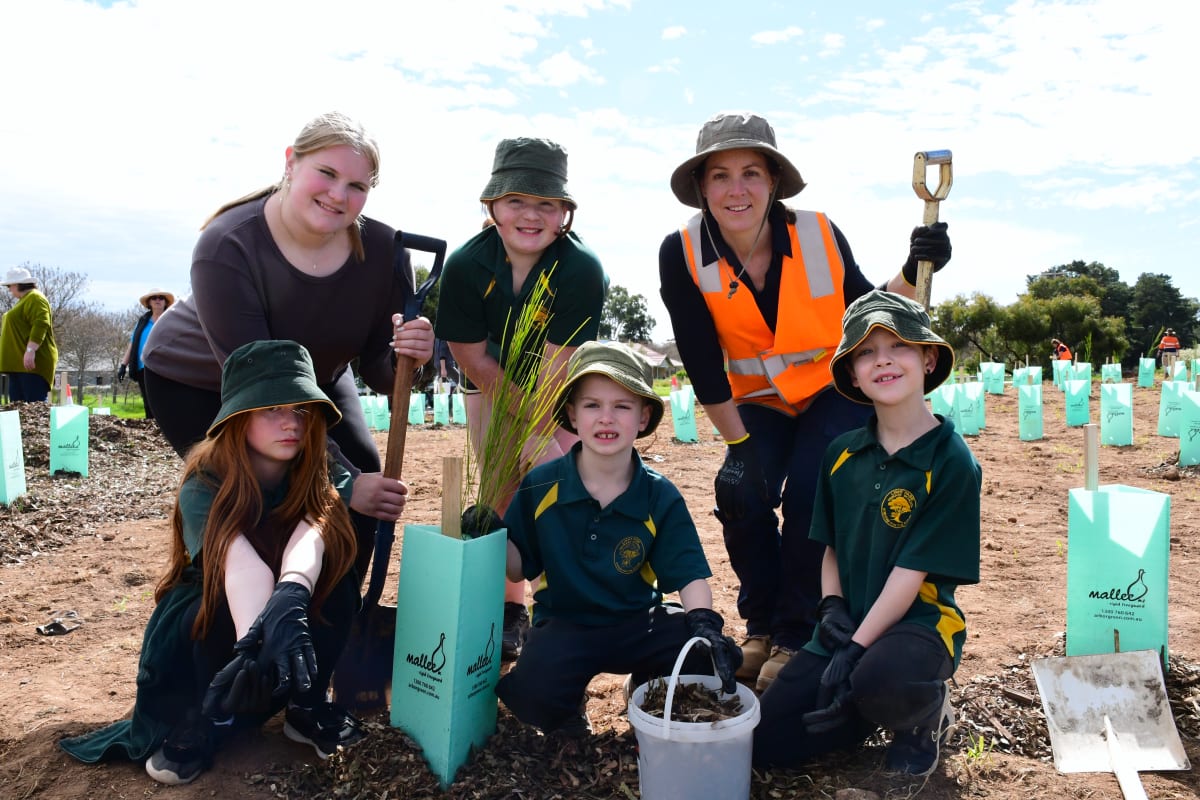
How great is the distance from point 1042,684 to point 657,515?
1.09 meters

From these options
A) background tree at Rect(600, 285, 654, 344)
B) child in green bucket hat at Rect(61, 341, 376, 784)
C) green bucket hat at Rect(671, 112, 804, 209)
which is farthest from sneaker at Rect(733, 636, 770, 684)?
background tree at Rect(600, 285, 654, 344)

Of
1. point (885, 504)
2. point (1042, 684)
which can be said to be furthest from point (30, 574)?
point (1042, 684)

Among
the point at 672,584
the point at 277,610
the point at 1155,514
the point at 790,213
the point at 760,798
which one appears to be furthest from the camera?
the point at 790,213

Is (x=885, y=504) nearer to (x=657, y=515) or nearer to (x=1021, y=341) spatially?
(x=657, y=515)

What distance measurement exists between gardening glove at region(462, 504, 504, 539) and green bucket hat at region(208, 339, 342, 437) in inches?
16.9

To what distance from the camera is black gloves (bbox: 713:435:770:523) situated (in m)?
2.43

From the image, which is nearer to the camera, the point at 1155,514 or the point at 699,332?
the point at 1155,514

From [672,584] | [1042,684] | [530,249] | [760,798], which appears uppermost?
[530,249]

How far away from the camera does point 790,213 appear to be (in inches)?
101

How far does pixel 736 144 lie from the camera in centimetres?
232

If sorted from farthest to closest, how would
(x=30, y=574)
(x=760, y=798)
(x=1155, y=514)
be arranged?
(x=30, y=574)
(x=1155, y=514)
(x=760, y=798)

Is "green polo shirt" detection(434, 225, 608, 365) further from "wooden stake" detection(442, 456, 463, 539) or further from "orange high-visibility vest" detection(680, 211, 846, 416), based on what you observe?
"wooden stake" detection(442, 456, 463, 539)

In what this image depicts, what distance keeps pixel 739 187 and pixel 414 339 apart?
3.46 ft

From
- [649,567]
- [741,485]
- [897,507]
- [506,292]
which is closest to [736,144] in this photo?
[506,292]
